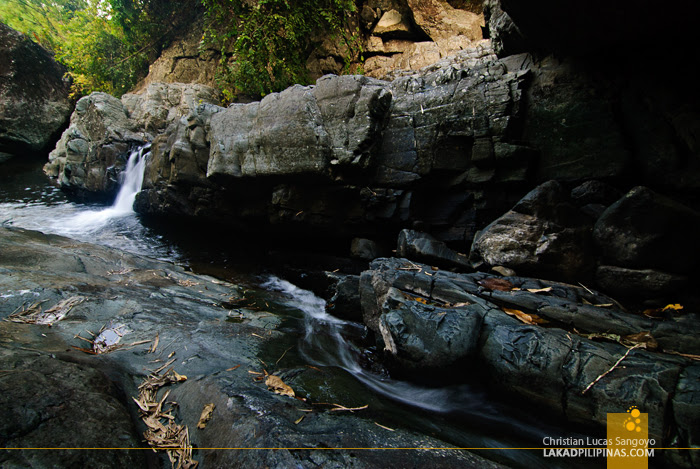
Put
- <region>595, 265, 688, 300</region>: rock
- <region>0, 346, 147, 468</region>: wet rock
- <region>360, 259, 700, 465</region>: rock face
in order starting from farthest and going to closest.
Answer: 1. <region>595, 265, 688, 300</region>: rock
2. <region>360, 259, 700, 465</region>: rock face
3. <region>0, 346, 147, 468</region>: wet rock

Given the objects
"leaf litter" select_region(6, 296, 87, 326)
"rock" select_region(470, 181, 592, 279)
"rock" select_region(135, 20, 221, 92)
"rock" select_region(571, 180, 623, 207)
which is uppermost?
"rock" select_region(135, 20, 221, 92)

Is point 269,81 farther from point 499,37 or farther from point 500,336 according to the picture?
Answer: point 500,336

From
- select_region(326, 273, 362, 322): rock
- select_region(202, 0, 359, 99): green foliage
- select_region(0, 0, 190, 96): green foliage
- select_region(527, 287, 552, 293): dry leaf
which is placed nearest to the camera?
select_region(527, 287, 552, 293): dry leaf

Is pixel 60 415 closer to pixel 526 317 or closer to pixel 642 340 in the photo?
pixel 526 317

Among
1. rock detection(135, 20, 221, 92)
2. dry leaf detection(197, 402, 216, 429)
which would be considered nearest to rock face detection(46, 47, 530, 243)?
dry leaf detection(197, 402, 216, 429)

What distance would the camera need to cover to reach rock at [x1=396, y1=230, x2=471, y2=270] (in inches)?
198

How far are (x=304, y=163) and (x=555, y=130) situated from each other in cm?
468

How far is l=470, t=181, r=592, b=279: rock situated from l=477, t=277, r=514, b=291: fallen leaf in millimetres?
527

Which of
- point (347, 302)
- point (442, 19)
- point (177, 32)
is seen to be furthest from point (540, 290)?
point (177, 32)

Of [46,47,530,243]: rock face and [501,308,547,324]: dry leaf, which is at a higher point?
[46,47,530,243]: rock face

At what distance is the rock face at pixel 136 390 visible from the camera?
1562mm

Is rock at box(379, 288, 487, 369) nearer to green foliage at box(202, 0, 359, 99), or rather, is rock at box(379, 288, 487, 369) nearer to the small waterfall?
green foliage at box(202, 0, 359, 99)

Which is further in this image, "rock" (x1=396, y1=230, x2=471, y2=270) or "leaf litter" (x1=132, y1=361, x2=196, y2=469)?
"rock" (x1=396, y1=230, x2=471, y2=270)

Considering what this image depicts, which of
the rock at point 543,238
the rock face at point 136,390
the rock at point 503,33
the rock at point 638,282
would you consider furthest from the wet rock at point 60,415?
the rock at point 503,33
